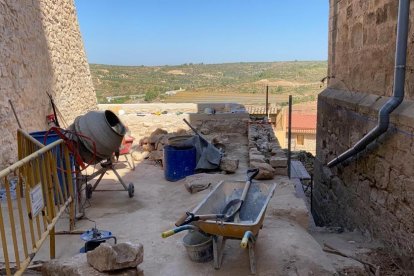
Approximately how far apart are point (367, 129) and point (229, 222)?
2648 millimetres

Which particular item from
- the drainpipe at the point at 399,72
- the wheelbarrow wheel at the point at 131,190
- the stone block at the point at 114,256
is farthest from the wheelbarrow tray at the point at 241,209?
the wheelbarrow wheel at the point at 131,190

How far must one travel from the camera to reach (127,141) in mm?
7664

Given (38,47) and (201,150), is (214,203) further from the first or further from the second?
(38,47)

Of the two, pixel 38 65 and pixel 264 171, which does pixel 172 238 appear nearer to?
pixel 264 171

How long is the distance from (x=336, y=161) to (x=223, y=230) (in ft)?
11.6

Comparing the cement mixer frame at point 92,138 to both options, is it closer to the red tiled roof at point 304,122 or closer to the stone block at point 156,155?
the stone block at point 156,155

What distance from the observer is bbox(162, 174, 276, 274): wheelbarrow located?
10.7 ft

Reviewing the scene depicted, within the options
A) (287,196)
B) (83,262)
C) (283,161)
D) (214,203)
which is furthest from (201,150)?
(83,262)

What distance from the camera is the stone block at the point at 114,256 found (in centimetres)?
300

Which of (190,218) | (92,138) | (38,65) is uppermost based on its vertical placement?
(38,65)

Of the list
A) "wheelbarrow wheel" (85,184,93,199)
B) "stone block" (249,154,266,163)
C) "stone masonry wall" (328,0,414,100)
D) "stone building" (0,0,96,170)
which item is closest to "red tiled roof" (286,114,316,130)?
"stone building" (0,0,96,170)

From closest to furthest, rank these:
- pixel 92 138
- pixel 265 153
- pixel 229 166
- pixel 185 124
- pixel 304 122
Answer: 1. pixel 92 138
2. pixel 229 166
3. pixel 265 153
4. pixel 185 124
5. pixel 304 122

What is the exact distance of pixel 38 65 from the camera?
8766mm

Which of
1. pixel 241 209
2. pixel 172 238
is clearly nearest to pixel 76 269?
pixel 172 238
